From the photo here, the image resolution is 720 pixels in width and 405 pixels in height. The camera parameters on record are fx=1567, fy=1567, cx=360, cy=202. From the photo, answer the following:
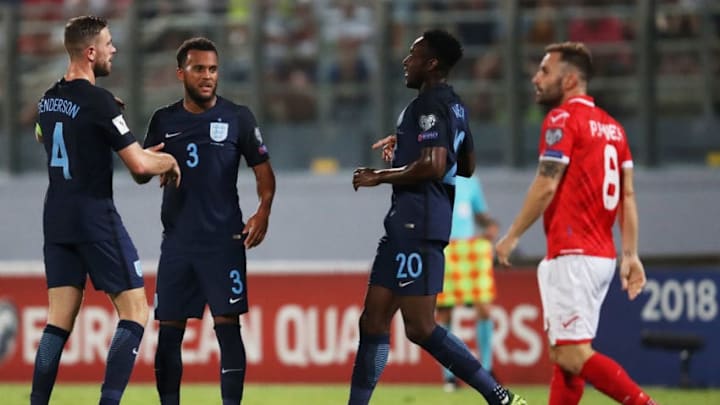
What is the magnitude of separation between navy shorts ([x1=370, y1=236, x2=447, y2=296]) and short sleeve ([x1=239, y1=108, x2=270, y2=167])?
849 millimetres

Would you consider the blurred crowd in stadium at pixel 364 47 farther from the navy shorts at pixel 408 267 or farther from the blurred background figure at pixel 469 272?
the navy shorts at pixel 408 267

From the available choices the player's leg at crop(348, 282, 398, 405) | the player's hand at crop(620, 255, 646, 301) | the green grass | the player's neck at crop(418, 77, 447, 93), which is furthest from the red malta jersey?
the green grass

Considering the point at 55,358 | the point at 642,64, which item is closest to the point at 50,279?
the point at 55,358

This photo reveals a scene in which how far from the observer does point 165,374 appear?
8.39 meters

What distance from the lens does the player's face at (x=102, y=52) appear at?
8180mm

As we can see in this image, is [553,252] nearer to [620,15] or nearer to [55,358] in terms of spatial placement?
[55,358]

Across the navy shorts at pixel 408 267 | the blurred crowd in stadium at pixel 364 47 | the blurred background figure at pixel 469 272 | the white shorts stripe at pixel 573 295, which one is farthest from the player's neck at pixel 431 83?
the blurred crowd in stadium at pixel 364 47

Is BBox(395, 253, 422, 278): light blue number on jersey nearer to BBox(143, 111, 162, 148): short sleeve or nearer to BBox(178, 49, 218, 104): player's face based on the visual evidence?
BBox(178, 49, 218, 104): player's face

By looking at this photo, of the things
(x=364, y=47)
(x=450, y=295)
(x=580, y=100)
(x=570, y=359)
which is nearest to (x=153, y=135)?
(x=580, y=100)

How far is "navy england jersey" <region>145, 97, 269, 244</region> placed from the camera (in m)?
8.34

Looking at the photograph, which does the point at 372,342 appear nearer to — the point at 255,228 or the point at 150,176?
the point at 255,228

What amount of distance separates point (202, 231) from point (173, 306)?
0.43 meters

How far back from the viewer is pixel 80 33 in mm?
8117

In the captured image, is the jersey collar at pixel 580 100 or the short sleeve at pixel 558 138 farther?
the jersey collar at pixel 580 100
